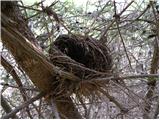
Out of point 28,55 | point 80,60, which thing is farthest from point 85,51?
point 28,55

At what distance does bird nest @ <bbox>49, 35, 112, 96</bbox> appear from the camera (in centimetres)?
108

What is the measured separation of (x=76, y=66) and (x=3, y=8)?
0.88 feet

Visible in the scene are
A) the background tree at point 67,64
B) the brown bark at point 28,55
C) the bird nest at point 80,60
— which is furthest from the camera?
the bird nest at point 80,60

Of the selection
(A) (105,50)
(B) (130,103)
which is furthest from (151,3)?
(B) (130,103)

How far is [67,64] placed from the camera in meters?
1.08

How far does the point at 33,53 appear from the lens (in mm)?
879

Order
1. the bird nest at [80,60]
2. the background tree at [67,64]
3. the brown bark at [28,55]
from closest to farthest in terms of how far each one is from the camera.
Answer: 1. the brown bark at [28,55]
2. the background tree at [67,64]
3. the bird nest at [80,60]

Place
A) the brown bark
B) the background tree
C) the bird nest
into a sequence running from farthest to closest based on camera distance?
the bird nest < the background tree < the brown bark

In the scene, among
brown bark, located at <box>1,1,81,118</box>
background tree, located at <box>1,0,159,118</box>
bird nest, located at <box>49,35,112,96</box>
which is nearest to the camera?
brown bark, located at <box>1,1,81,118</box>

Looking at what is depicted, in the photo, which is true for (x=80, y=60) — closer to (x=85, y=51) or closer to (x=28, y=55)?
(x=85, y=51)

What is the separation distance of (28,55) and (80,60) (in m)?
0.21

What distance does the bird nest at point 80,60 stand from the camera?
1084mm

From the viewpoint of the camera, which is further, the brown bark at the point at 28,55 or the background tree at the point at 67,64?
the background tree at the point at 67,64

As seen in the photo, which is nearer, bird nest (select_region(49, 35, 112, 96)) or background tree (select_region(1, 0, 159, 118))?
background tree (select_region(1, 0, 159, 118))
